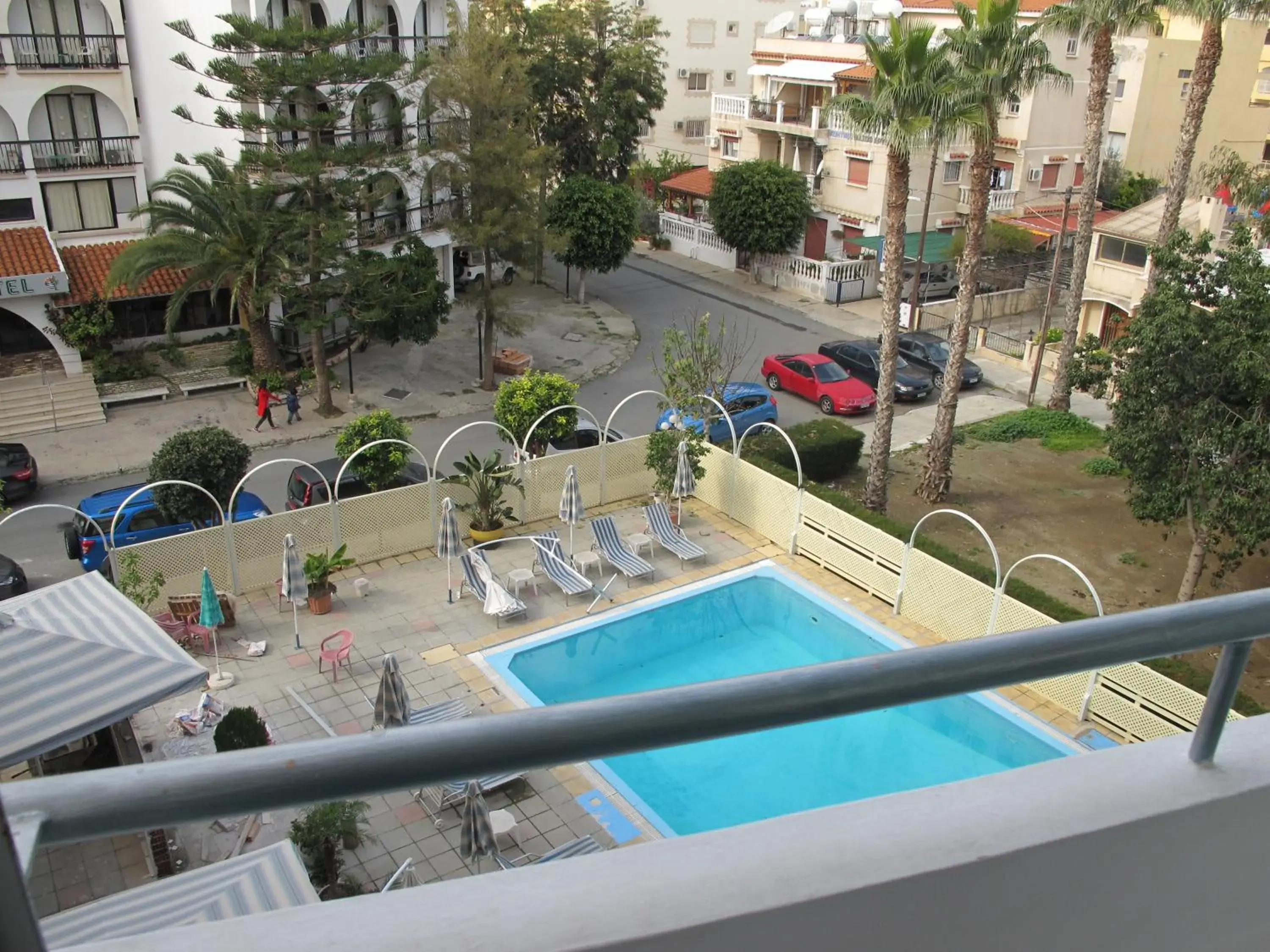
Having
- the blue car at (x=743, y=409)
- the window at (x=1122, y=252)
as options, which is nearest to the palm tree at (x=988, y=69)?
the blue car at (x=743, y=409)

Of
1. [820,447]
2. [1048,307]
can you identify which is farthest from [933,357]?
[820,447]

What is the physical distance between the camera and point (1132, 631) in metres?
1.84

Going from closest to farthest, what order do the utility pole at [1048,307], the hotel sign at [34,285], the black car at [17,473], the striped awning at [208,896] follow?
the striped awning at [208,896]
the black car at [17,473]
the hotel sign at [34,285]
the utility pole at [1048,307]

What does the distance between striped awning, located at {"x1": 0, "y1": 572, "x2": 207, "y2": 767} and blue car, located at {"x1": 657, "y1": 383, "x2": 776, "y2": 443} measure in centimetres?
1383

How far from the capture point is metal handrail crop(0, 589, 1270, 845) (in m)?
1.35

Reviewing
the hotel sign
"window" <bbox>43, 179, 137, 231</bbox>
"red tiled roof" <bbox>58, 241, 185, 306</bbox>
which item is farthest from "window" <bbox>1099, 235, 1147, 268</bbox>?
the hotel sign

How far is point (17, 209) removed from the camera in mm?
27984

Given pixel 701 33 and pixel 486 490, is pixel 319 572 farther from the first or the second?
pixel 701 33

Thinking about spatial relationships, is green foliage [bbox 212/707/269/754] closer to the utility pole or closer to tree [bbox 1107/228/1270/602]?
tree [bbox 1107/228/1270/602]

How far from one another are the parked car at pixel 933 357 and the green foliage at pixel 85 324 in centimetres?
2092

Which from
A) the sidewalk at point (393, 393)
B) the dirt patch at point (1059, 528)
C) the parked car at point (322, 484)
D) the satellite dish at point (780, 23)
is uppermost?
the satellite dish at point (780, 23)

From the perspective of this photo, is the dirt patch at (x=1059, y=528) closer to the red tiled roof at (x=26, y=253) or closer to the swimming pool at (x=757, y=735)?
the swimming pool at (x=757, y=735)

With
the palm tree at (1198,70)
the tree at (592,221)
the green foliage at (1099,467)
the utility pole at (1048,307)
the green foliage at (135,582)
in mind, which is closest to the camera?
the green foliage at (135,582)

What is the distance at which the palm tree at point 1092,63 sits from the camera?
77.3ft
